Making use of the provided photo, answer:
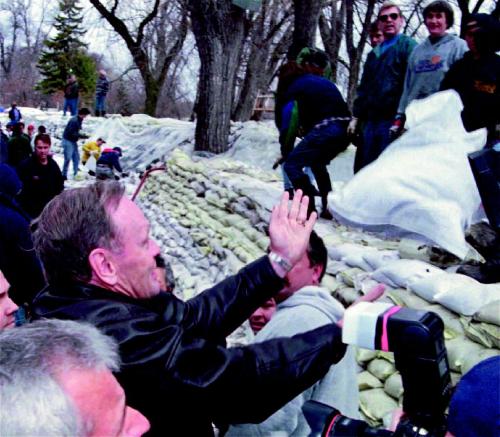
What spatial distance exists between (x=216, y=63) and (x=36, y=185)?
4.56m

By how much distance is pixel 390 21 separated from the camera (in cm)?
439

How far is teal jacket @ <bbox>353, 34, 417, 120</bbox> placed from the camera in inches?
173

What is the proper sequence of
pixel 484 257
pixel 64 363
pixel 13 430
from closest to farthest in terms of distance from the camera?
pixel 13 430
pixel 64 363
pixel 484 257

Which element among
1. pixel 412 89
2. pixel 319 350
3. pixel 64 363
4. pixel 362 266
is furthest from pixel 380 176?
pixel 64 363

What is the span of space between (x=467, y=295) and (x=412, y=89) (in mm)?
1994

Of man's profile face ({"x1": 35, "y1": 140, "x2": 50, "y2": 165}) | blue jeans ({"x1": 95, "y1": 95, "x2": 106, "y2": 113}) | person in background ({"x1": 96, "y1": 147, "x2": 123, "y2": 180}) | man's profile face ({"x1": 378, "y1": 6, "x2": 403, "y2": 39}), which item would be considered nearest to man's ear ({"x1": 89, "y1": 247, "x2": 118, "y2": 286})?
man's profile face ({"x1": 378, "y1": 6, "x2": 403, "y2": 39})

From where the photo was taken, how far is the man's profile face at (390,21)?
4.34 metres

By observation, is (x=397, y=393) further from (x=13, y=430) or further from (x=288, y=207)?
(x=13, y=430)

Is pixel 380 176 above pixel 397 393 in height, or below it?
above

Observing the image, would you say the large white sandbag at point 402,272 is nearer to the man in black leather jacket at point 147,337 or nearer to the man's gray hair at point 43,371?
the man in black leather jacket at point 147,337

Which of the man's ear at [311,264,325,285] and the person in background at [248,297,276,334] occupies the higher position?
the man's ear at [311,264,325,285]

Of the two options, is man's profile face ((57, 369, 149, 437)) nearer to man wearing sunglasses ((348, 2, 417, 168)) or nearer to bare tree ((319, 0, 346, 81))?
man wearing sunglasses ((348, 2, 417, 168))

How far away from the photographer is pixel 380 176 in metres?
3.43

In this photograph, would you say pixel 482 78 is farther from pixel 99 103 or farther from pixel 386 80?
pixel 99 103
